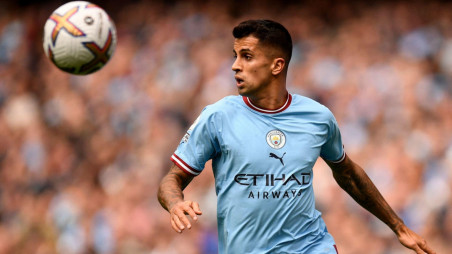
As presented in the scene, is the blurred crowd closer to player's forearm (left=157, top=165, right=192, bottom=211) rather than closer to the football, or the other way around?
the football

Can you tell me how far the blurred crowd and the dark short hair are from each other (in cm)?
440

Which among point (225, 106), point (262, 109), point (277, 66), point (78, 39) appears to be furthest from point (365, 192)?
point (78, 39)

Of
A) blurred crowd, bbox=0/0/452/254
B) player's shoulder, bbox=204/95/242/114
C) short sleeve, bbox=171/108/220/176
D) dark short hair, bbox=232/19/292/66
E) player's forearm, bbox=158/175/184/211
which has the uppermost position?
dark short hair, bbox=232/19/292/66

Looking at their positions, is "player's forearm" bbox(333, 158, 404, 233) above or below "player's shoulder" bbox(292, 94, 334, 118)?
below

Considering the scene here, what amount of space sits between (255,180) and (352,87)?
17.6 ft

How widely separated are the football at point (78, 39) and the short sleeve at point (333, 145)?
2.66 m

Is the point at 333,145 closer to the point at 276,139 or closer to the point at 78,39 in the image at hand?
the point at 276,139

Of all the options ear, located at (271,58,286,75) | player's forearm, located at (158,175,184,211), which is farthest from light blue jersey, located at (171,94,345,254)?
ear, located at (271,58,286,75)

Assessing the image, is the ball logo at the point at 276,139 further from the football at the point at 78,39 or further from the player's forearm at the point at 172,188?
the football at the point at 78,39

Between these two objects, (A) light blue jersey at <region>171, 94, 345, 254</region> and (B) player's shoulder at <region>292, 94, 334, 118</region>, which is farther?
(B) player's shoulder at <region>292, 94, 334, 118</region>

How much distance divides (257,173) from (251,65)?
70 cm

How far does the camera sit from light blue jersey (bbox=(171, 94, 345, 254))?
14.6ft

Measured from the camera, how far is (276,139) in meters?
4.54

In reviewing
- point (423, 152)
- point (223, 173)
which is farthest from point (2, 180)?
point (223, 173)
